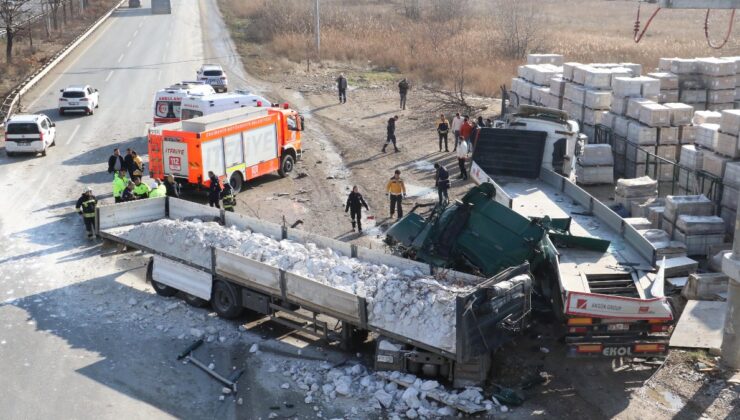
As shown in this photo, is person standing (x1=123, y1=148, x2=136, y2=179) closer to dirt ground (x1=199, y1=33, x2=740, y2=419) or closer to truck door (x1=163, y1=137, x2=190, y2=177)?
truck door (x1=163, y1=137, x2=190, y2=177)

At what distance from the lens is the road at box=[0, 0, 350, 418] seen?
1223 centimetres

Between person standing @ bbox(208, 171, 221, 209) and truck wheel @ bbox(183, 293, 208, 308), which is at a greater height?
person standing @ bbox(208, 171, 221, 209)

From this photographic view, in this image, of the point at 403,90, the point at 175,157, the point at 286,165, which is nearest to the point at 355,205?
the point at 175,157

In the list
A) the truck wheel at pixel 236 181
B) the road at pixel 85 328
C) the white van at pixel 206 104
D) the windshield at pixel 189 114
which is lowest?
the road at pixel 85 328

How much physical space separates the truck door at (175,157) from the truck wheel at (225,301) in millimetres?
7689

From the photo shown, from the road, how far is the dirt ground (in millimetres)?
3984

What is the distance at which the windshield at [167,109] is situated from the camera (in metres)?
27.6

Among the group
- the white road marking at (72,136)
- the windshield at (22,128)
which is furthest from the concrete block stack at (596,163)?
the white road marking at (72,136)

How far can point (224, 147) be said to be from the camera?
22656mm

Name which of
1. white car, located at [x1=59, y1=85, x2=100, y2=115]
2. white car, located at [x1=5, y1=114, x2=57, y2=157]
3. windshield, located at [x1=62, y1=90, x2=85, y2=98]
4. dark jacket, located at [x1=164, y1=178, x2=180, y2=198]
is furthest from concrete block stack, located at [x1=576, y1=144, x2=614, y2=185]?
windshield, located at [x1=62, y1=90, x2=85, y2=98]

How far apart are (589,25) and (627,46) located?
17529 millimetres

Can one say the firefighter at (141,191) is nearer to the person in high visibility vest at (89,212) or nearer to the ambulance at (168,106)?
the person in high visibility vest at (89,212)

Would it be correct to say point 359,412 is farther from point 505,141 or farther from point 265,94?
point 265,94

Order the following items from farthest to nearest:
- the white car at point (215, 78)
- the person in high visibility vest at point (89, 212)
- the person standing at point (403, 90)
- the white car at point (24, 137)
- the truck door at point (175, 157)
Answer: the white car at point (215, 78) → the person standing at point (403, 90) → the white car at point (24, 137) → the truck door at point (175, 157) → the person in high visibility vest at point (89, 212)
